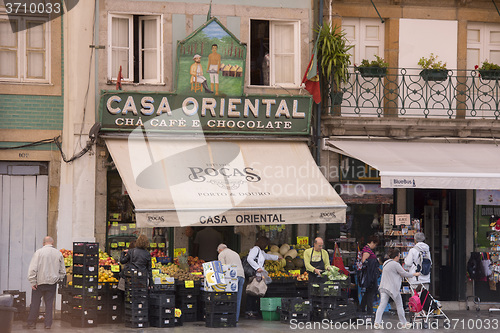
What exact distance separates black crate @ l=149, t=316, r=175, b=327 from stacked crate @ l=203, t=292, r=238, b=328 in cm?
64

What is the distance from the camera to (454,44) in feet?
69.1

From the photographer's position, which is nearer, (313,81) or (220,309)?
(220,309)

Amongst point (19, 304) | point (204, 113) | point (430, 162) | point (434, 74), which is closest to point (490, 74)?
point (434, 74)

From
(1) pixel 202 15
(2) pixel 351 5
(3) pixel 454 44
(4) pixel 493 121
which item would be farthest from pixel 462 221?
(1) pixel 202 15

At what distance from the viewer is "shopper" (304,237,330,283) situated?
60.3ft

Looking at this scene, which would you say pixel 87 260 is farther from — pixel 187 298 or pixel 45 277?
pixel 187 298

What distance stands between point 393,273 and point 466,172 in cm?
302

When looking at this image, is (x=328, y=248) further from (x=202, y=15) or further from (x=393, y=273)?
(x=202, y=15)

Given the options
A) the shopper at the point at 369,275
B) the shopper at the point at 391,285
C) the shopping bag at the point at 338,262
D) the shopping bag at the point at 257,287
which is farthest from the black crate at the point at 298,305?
the shopping bag at the point at 338,262

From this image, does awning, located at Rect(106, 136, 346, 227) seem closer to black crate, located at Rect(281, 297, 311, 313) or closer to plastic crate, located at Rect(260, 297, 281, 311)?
black crate, located at Rect(281, 297, 311, 313)

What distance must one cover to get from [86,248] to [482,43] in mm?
10125

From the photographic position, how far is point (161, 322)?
17.2m

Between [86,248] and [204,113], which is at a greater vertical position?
[204,113]

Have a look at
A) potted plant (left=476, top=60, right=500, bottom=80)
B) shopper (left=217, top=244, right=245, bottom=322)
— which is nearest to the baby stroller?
shopper (left=217, top=244, right=245, bottom=322)
